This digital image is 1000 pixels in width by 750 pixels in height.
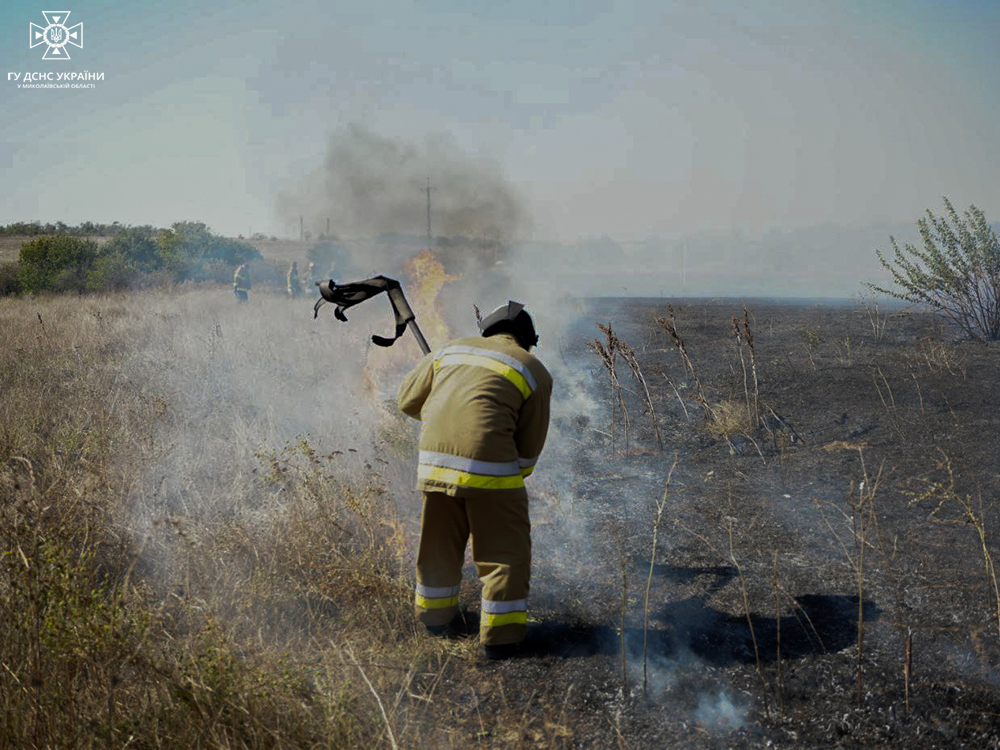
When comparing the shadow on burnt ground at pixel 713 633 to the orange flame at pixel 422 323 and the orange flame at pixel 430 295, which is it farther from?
the orange flame at pixel 430 295

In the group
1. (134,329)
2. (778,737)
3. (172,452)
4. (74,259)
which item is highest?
(74,259)

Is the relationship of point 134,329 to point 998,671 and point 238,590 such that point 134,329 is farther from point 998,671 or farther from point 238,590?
point 998,671

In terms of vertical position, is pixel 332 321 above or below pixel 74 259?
below

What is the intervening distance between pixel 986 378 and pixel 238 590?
8.95 metres

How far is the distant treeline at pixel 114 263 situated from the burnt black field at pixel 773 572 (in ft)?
53.5

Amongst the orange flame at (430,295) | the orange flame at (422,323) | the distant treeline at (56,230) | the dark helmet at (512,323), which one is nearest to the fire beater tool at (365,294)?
the dark helmet at (512,323)

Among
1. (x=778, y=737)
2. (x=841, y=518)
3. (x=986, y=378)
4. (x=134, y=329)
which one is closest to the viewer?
(x=778, y=737)

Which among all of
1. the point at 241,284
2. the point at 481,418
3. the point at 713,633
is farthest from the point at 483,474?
the point at 241,284

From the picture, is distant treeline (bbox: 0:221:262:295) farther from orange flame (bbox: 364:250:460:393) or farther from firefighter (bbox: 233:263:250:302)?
orange flame (bbox: 364:250:460:393)

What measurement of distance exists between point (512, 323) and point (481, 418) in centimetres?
63

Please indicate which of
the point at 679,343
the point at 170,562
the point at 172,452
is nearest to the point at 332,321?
the point at 172,452

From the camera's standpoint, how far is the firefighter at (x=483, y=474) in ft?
12.3

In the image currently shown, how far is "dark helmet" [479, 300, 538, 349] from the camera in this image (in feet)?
13.5

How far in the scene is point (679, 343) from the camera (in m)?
6.84
